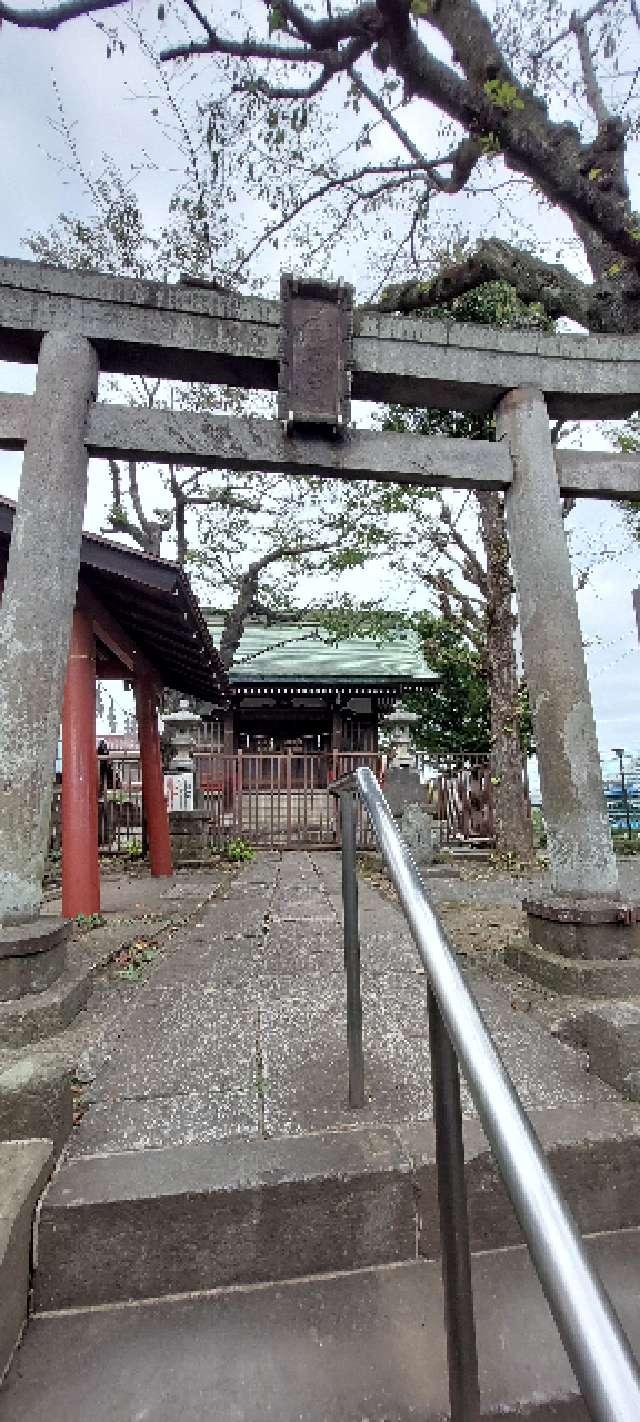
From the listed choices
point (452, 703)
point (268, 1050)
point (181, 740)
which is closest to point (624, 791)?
point (452, 703)

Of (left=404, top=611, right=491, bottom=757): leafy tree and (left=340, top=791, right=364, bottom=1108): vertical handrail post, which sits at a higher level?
(left=404, top=611, right=491, bottom=757): leafy tree

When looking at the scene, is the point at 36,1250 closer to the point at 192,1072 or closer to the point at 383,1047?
the point at 192,1072

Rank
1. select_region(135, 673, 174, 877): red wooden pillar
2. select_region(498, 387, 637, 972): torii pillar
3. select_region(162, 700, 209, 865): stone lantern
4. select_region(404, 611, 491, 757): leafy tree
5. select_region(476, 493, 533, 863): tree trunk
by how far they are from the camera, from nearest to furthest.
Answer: select_region(498, 387, 637, 972): torii pillar, select_region(135, 673, 174, 877): red wooden pillar, select_region(162, 700, 209, 865): stone lantern, select_region(476, 493, 533, 863): tree trunk, select_region(404, 611, 491, 757): leafy tree

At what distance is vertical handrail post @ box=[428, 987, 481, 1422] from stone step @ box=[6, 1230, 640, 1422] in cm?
44

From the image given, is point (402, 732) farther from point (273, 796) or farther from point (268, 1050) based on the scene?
point (268, 1050)

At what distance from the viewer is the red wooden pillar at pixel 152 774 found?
7695 millimetres

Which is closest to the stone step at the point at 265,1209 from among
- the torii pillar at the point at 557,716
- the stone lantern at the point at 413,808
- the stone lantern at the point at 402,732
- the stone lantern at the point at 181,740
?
the torii pillar at the point at 557,716

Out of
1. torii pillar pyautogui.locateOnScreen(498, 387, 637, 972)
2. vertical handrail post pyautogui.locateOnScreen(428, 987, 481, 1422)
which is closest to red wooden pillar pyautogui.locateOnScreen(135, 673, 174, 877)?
torii pillar pyautogui.locateOnScreen(498, 387, 637, 972)

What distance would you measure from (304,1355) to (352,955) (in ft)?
3.13

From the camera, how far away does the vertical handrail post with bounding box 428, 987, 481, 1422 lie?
38.6 inches

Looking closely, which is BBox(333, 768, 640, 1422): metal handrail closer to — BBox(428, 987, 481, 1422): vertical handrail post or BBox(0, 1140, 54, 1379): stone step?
A: BBox(428, 987, 481, 1422): vertical handrail post

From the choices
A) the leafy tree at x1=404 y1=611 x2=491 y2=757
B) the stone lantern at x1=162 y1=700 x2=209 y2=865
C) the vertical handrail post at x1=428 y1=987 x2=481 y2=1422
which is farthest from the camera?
the leafy tree at x1=404 y1=611 x2=491 y2=757

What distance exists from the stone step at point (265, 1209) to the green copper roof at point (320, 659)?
13700mm

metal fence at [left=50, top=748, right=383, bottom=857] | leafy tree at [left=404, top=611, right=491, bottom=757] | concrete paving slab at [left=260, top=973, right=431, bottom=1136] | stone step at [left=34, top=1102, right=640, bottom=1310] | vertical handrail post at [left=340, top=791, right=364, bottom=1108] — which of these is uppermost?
leafy tree at [left=404, top=611, right=491, bottom=757]
